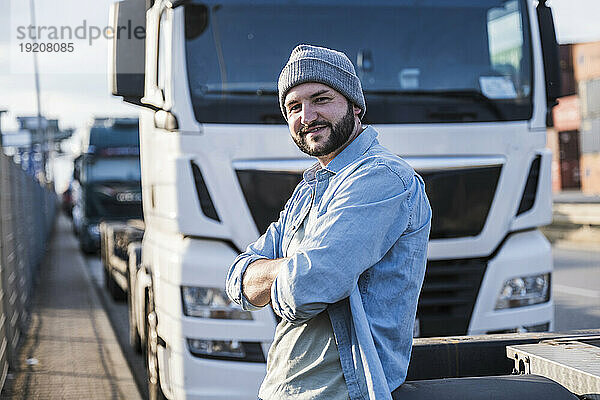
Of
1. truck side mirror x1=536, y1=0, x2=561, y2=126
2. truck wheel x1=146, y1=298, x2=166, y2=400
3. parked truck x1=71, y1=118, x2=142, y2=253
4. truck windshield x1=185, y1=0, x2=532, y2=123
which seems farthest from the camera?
parked truck x1=71, y1=118, x2=142, y2=253

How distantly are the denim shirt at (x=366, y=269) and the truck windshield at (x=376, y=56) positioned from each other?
7.49ft

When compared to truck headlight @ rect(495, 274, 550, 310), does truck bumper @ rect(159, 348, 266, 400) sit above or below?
below

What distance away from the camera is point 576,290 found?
1091 cm

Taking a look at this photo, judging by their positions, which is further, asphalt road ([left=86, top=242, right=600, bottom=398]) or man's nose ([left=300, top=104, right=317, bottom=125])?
asphalt road ([left=86, top=242, right=600, bottom=398])

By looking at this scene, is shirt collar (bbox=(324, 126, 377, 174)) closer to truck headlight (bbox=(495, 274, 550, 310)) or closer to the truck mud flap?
the truck mud flap

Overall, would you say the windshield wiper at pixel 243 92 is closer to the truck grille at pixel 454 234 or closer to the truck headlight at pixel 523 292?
the truck grille at pixel 454 234

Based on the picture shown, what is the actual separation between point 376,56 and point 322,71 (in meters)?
2.43

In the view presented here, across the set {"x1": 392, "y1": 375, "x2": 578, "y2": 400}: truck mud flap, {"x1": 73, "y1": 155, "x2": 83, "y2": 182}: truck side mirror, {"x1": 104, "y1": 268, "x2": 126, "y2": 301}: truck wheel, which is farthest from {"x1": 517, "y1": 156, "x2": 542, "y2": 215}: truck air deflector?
{"x1": 73, "y1": 155, "x2": 83, "y2": 182}: truck side mirror

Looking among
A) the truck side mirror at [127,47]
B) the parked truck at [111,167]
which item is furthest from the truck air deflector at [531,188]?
the parked truck at [111,167]

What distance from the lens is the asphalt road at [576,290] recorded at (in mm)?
8500

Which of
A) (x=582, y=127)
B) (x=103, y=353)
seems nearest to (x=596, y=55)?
(x=582, y=127)

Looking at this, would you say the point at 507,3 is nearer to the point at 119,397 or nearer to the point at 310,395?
the point at 310,395

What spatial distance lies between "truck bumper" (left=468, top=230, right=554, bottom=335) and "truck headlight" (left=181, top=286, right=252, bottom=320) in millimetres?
1316

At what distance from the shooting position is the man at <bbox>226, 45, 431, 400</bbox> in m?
2.02
